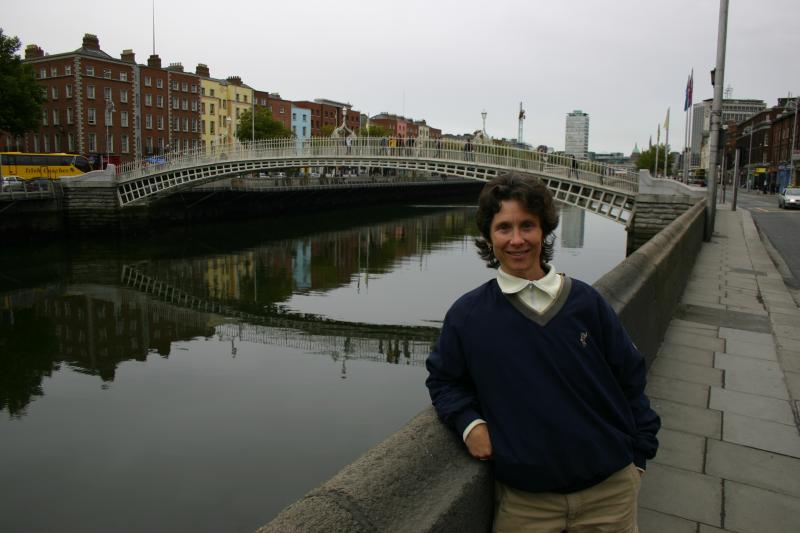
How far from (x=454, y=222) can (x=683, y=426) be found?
1249 inches

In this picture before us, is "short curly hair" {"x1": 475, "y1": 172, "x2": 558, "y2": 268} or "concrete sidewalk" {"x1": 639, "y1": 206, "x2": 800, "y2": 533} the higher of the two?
"short curly hair" {"x1": 475, "y1": 172, "x2": 558, "y2": 268}

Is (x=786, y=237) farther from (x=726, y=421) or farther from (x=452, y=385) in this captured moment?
(x=452, y=385)

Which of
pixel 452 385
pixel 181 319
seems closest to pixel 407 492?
pixel 452 385

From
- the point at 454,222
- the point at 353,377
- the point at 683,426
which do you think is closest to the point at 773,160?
the point at 454,222

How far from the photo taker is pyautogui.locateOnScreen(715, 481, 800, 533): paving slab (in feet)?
7.94

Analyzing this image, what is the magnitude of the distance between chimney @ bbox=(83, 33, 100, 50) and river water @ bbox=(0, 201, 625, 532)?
32.0 meters

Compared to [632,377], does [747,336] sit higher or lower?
lower

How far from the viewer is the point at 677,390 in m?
3.87

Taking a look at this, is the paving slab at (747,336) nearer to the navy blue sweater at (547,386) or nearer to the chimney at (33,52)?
the navy blue sweater at (547,386)

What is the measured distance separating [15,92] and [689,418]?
33198 mm

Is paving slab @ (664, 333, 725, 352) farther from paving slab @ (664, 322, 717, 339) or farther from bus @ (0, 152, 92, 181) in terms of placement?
bus @ (0, 152, 92, 181)

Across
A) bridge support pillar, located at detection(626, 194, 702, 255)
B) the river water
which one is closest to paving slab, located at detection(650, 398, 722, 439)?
the river water

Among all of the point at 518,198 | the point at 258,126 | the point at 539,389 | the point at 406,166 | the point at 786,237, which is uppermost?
the point at 258,126

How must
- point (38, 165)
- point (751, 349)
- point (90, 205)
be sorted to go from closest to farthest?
point (751, 349)
point (90, 205)
point (38, 165)
